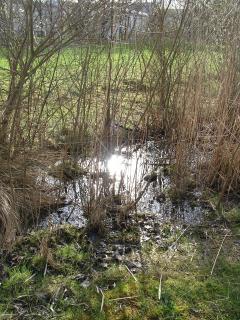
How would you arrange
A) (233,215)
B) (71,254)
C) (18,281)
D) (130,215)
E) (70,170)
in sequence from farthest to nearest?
(70,170)
(233,215)
(130,215)
(71,254)
(18,281)

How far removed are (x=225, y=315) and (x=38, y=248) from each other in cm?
124

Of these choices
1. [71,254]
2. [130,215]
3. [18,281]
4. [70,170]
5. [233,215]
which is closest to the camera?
[18,281]

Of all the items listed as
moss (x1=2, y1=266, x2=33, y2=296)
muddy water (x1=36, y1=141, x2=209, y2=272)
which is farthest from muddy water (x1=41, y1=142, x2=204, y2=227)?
moss (x1=2, y1=266, x2=33, y2=296)

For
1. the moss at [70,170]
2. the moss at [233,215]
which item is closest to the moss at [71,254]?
the moss at [70,170]

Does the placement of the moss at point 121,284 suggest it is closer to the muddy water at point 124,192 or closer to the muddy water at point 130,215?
the muddy water at point 130,215

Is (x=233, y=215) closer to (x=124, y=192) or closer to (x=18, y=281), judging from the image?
(x=124, y=192)

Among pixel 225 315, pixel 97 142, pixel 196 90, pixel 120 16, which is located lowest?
pixel 225 315

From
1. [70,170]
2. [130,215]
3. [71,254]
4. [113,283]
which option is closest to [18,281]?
[71,254]

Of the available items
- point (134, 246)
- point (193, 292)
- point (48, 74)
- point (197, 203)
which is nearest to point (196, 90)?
point (197, 203)

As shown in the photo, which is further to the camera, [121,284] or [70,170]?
[70,170]

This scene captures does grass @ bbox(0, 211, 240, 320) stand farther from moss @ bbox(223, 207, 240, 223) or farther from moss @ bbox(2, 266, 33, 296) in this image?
moss @ bbox(223, 207, 240, 223)

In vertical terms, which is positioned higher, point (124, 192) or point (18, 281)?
point (124, 192)

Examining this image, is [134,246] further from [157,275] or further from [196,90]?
[196,90]

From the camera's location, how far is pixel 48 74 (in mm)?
3488
